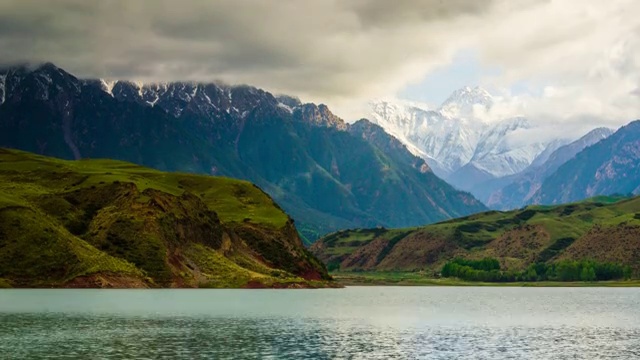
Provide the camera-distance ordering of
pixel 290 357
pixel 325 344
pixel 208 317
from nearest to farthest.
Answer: pixel 290 357 → pixel 325 344 → pixel 208 317

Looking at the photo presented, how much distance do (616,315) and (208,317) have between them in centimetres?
9463

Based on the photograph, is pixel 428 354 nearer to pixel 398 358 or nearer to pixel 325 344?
pixel 398 358

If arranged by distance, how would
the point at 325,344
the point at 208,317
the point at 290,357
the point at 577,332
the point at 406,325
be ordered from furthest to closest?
the point at 208,317 → the point at 406,325 → the point at 577,332 → the point at 325,344 → the point at 290,357

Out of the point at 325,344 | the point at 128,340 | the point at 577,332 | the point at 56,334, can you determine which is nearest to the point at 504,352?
the point at 325,344

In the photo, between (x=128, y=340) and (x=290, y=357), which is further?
(x=128, y=340)

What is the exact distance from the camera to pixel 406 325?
161 metres

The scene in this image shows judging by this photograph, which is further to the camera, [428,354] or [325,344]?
[325,344]

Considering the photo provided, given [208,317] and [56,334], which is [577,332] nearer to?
[208,317]

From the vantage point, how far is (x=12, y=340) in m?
121

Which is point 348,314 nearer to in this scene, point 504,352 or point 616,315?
point 616,315

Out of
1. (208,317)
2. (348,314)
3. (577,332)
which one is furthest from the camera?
(348,314)

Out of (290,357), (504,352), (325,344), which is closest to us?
(290,357)

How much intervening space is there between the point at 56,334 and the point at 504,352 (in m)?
67.8

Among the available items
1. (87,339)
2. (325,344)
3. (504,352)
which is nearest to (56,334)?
(87,339)
